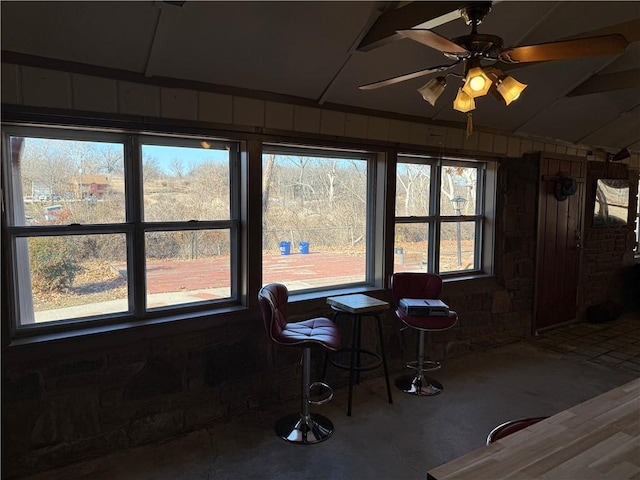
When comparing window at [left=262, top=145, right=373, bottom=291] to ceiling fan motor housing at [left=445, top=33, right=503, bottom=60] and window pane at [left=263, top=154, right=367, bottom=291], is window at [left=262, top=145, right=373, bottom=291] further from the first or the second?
ceiling fan motor housing at [left=445, top=33, right=503, bottom=60]

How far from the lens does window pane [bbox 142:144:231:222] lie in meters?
2.78

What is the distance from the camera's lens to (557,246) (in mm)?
5094

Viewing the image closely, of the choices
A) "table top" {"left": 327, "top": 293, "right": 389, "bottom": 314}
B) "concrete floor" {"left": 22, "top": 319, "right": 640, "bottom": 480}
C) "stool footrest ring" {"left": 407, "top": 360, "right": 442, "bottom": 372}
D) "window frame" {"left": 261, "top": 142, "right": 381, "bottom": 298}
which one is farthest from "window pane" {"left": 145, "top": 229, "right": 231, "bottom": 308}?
"stool footrest ring" {"left": 407, "top": 360, "right": 442, "bottom": 372}

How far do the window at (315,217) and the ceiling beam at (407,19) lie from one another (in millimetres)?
1018

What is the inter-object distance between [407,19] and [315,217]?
163 cm

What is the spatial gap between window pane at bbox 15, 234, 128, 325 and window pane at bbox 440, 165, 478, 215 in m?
2.96

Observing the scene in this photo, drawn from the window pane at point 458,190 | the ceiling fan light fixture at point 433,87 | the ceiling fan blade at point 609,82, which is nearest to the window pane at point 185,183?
the ceiling fan light fixture at point 433,87

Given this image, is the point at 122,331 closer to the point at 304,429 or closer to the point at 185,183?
the point at 185,183

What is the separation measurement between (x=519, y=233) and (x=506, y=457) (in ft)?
12.7

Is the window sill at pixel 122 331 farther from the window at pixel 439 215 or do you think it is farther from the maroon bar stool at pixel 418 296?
the window at pixel 439 215

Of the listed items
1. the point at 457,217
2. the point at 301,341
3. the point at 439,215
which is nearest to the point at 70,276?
the point at 301,341

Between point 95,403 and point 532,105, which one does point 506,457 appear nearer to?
point 95,403

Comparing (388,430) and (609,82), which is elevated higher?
(609,82)

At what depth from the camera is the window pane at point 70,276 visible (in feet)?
8.09
